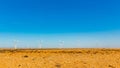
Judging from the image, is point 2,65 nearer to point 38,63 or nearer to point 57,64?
point 38,63

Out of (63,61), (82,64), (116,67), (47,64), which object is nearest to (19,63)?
(47,64)

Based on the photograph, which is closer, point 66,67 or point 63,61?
point 66,67

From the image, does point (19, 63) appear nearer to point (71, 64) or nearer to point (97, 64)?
point (71, 64)

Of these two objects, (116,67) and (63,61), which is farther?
(63,61)

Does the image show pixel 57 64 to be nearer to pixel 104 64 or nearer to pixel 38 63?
pixel 38 63

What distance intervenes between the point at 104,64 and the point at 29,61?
1194cm

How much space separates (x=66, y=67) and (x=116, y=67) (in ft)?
24.4

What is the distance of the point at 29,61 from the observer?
37.2m

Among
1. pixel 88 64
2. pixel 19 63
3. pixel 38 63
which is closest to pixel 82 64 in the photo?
pixel 88 64

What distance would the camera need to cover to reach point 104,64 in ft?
116

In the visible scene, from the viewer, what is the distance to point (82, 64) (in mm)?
35031

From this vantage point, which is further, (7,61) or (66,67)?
(7,61)

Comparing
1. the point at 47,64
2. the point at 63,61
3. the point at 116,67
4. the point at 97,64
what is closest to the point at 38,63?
the point at 47,64

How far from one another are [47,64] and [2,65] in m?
6.80
